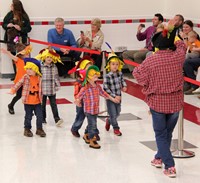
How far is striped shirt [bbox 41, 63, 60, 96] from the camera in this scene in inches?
365

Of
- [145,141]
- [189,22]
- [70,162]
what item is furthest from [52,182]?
[189,22]

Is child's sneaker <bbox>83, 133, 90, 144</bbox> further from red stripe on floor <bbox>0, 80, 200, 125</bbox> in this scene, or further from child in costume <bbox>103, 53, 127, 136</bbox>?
red stripe on floor <bbox>0, 80, 200, 125</bbox>

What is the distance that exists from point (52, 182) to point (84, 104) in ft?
5.54

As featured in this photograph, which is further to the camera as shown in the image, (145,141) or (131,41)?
(131,41)

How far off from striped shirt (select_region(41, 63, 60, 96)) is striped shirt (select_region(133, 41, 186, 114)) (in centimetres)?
257

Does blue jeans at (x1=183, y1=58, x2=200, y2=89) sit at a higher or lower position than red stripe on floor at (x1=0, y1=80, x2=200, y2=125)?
higher

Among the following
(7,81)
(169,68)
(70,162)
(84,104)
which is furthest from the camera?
(7,81)

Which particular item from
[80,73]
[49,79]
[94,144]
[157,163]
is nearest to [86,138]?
A: [94,144]

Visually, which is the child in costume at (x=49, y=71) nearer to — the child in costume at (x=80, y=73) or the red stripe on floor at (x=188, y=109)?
the child in costume at (x=80, y=73)

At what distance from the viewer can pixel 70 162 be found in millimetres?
7730

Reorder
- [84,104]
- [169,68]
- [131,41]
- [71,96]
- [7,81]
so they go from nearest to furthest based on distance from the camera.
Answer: [169,68], [84,104], [71,96], [7,81], [131,41]

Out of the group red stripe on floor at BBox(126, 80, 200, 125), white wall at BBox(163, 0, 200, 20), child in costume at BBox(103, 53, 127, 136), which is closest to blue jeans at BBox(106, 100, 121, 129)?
child in costume at BBox(103, 53, 127, 136)

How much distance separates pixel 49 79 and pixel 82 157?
1.78 m

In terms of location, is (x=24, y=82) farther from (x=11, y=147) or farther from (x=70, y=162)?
(x=70, y=162)
